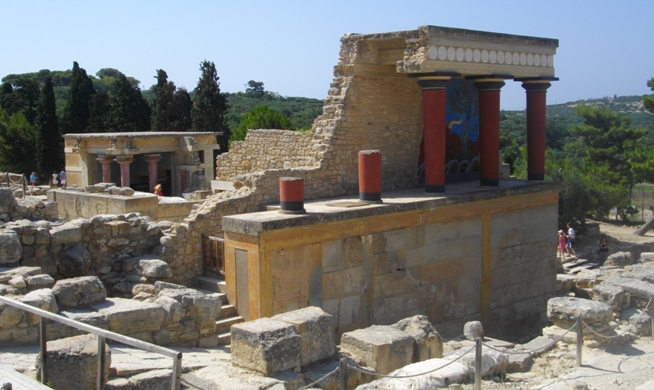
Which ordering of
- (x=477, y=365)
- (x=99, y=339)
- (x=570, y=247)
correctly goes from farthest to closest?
(x=570, y=247) → (x=477, y=365) → (x=99, y=339)

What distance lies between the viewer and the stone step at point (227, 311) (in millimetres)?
9656

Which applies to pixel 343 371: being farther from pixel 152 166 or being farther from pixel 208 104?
pixel 208 104

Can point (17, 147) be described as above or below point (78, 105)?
below

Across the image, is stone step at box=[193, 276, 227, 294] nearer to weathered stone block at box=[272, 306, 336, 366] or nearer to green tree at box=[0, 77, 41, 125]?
weathered stone block at box=[272, 306, 336, 366]

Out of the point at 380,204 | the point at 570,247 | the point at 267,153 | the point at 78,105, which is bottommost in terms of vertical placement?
the point at 570,247

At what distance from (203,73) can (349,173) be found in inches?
857

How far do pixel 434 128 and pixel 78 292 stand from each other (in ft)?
23.1

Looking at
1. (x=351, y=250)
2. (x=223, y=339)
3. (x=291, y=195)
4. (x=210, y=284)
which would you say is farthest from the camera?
(x=351, y=250)

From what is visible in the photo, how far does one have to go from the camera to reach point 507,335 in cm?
1365

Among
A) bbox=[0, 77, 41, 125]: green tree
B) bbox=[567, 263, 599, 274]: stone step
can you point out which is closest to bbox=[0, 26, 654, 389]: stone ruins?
bbox=[567, 263, 599, 274]: stone step

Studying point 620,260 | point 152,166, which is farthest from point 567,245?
point 152,166

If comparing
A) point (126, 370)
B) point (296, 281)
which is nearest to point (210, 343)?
point (296, 281)

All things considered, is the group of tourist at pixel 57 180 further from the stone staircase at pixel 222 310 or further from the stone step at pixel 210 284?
the stone staircase at pixel 222 310

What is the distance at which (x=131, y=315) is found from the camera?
7918mm
